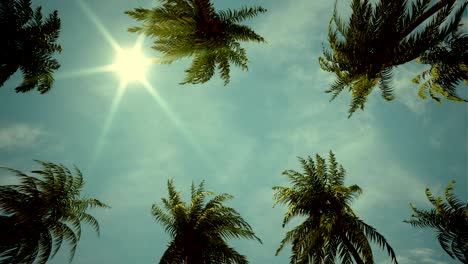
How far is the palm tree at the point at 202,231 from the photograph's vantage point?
13031mm

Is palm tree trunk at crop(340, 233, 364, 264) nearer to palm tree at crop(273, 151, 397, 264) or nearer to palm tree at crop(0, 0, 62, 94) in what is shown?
palm tree at crop(273, 151, 397, 264)

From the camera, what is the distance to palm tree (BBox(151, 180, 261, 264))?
13031 mm

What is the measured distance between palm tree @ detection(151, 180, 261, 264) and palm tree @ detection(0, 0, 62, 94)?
8.55 meters

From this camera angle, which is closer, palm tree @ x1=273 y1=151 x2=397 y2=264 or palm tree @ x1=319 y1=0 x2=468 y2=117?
palm tree @ x1=319 y1=0 x2=468 y2=117

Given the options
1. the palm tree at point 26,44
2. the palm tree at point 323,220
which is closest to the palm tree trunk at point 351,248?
the palm tree at point 323,220

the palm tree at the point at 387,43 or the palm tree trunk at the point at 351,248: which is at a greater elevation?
the palm tree at the point at 387,43

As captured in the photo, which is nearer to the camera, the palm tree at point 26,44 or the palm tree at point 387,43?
→ the palm tree at point 387,43

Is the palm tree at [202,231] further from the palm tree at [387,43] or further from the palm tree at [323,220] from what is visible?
the palm tree at [387,43]

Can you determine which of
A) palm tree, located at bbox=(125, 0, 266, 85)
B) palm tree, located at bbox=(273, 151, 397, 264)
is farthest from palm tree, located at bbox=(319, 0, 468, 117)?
palm tree, located at bbox=(273, 151, 397, 264)

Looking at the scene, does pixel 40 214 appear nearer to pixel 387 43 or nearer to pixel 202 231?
pixel 202 231

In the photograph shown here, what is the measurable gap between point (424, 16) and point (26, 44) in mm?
13445

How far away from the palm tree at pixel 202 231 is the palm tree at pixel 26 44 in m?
8.55

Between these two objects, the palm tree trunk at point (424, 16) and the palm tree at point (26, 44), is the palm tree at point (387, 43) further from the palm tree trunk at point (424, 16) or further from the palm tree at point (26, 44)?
the palm tree at point (26, 44)

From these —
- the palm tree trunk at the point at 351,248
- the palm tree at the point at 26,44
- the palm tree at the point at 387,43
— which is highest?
the palm tree at the point at 26,44
